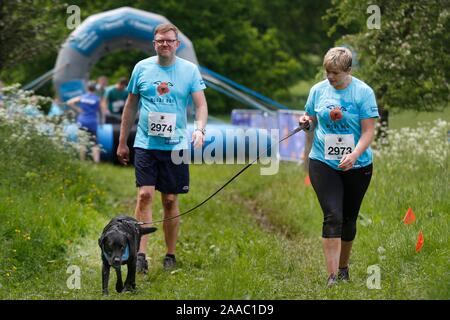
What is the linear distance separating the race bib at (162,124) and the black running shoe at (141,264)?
3.48 feet

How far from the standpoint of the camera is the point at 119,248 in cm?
687

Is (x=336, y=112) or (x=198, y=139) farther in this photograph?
(x=198, y=139)

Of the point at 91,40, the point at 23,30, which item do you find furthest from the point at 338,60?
the point at 91,40

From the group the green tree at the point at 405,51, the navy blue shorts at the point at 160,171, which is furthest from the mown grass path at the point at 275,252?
the green tree at the point at 405,51

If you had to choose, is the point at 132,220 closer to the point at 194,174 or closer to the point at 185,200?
the point at 185,200

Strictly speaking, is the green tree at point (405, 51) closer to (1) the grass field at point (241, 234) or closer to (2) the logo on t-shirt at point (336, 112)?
(1) the grass field at point (241, 234)

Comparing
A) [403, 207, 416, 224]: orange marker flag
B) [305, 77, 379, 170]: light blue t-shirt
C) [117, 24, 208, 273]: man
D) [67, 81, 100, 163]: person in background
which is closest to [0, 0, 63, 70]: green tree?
[67, 81, 100, 163]: person in background

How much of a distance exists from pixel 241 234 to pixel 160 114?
8.55ft

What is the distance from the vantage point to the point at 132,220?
7.39 metres

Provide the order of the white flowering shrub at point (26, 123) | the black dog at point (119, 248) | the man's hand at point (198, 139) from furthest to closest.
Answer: the white flowering shrub at point (26, 123) → the man's hand at point (198, 139) → the black dog at point (119, 248)

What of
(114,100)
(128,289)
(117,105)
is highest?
(114,100)

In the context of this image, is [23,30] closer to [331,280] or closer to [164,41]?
[164,41]

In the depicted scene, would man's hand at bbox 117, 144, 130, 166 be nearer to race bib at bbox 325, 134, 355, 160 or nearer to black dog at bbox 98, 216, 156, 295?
black dog at bbox 98, 216, 156, 295

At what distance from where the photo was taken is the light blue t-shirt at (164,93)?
8.05 meters
